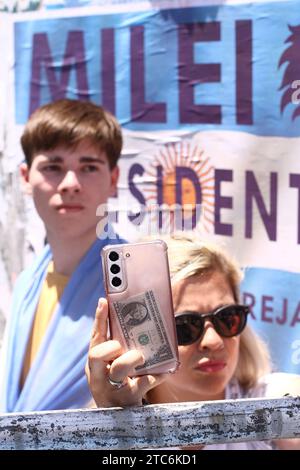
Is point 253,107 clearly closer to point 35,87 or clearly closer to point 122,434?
point 35,87

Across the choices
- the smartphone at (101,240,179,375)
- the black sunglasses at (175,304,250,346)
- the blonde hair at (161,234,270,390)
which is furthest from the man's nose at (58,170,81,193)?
the smartphone at (101,240,179,375)

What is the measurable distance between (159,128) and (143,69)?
0.16 m

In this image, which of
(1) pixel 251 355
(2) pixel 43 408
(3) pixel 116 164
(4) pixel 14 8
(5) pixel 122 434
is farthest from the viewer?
(4) pixel 14 8

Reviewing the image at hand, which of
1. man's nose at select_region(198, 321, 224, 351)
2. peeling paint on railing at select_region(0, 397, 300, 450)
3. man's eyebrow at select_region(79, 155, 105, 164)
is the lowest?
man's nose at select_region(198, 321, 224, 351)

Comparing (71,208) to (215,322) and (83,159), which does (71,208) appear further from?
(215,322)

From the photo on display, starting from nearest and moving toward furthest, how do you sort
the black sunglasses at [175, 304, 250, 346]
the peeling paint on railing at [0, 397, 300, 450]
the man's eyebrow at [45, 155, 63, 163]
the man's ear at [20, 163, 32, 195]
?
1. the peeling paint on railing at [0, 397, 300, 450]
2. the black sunglasses at [175, 304, 250, 346]
3. the man's eyebrow at [45, 155, 63, 163]
4. the man's ear at [20, 163, 32, 195]

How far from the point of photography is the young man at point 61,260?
180cm

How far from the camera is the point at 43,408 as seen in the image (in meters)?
1.78

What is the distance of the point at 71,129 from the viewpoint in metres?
1.89

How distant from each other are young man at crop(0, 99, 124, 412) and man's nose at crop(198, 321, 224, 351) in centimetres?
43

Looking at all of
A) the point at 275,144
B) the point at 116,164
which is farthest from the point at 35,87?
the point at 275,144

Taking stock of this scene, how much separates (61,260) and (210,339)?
0.67 m

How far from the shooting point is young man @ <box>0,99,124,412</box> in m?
1.80

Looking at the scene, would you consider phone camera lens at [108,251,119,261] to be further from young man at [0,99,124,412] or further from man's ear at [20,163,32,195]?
man's ear at [20,163,32,195]
